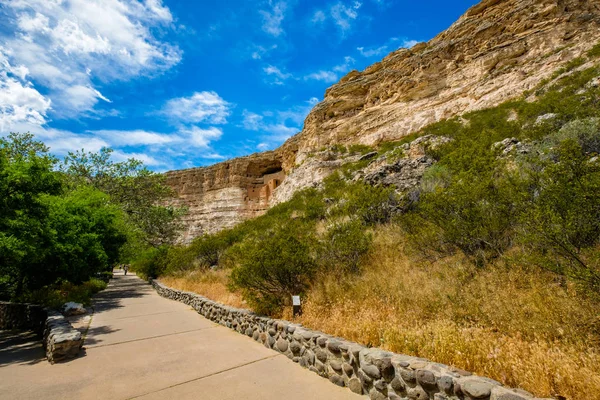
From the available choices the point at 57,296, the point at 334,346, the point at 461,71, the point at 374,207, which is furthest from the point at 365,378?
the point at 461,71

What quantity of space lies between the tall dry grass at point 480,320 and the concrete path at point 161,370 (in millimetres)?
1128

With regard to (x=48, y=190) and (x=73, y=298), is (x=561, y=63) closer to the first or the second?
(x=48, y=190)

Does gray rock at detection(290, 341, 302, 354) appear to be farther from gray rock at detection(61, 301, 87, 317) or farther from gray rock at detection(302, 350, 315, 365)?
gray rock at detection(61, 301, 87, 317)

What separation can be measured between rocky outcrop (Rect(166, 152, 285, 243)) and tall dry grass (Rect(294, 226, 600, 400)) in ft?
130

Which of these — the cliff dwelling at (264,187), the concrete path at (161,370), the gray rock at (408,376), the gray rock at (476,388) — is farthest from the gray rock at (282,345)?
the cliff dwelling at (264,187)

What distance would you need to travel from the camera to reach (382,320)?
4570 millimetres

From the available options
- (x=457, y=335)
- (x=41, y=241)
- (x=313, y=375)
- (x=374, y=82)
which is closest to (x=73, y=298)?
(x=41, y=241)

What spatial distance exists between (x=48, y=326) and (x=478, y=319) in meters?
8.48

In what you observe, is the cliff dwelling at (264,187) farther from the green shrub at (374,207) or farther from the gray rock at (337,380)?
the gray rock at (337,380)

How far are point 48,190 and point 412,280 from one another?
28.0 ft

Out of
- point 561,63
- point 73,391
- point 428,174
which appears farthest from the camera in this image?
point 561,63

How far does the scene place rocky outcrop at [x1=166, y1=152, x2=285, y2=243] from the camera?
149 feet

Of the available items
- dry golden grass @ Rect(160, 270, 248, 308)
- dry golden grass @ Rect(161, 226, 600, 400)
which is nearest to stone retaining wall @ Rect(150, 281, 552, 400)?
dry golden grass @ Rect(161, 226, 600, 400)

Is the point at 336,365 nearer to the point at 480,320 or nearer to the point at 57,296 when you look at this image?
the point at 480,320
